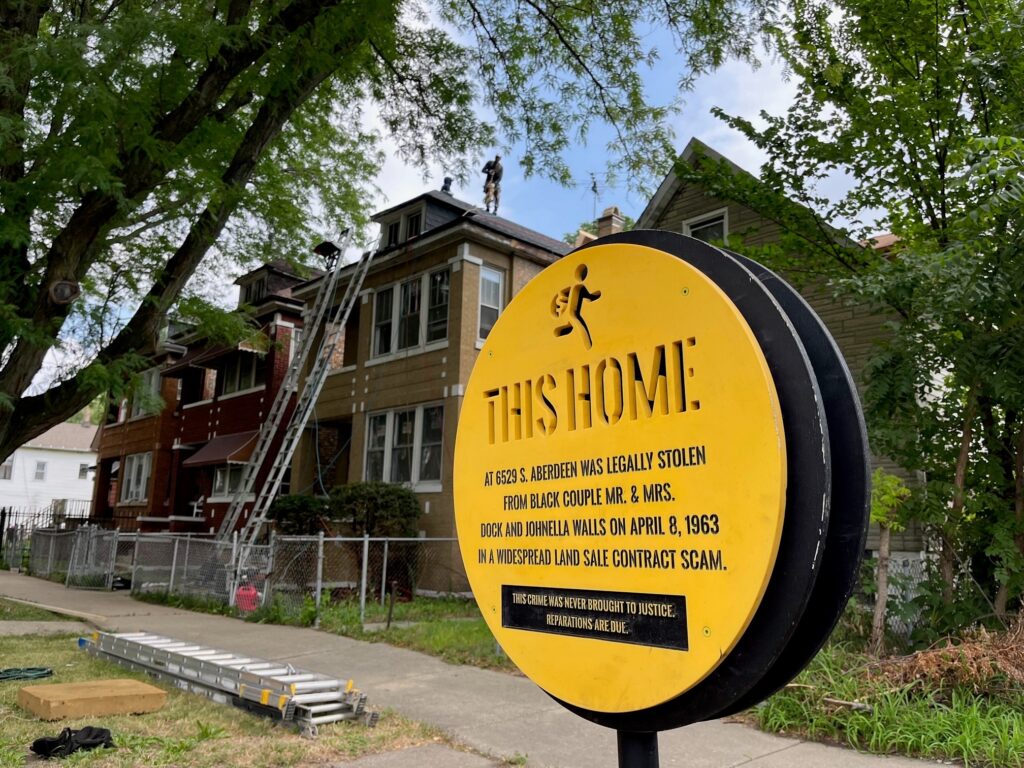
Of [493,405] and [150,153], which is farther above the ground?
[150,153]

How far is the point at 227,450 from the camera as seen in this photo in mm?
23672

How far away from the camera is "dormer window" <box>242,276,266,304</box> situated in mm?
27614

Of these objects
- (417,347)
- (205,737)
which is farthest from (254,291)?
(205,737)

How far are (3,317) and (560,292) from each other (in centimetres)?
624

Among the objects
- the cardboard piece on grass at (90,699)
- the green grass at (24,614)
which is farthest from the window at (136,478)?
the cardboard piece on grass at (90,699)

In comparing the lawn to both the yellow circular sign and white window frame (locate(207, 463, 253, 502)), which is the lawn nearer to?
the yellow circular sign

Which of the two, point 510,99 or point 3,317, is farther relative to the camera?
point 510,99

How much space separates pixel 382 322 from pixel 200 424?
1110cm

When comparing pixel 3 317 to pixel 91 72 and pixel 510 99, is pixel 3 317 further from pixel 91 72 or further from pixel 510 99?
pixel 510 99

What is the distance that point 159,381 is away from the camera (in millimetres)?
31000

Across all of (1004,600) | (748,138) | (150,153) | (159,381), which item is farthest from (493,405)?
(159,381)

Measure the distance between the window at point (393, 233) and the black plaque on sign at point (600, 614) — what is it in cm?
1947

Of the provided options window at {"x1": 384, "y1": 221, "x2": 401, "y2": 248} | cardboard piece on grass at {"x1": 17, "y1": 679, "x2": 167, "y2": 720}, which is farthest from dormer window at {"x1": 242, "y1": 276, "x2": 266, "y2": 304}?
cardboard piece on grass at {"x1": 17, "y1": 679, "x2": 167, "y2": 720}

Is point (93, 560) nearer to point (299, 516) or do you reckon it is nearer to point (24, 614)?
point (299, 516)
